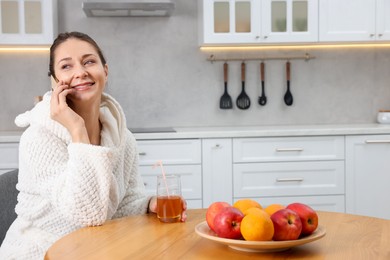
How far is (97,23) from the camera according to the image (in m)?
4.39

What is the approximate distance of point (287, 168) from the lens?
12.9 feet

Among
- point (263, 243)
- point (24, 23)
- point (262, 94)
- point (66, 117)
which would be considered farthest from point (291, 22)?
point (263, 243)

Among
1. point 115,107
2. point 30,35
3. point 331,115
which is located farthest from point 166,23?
point 115,107

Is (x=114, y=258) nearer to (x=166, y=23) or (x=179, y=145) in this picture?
(x=179, y=145)

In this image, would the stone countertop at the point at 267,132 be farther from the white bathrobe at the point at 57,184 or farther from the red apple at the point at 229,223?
the red apple at the point at 229,223

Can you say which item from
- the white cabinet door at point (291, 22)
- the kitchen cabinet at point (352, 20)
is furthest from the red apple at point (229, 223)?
the kitchen cabinet at point (352, 20)

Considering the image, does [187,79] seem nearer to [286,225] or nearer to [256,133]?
[256,133]

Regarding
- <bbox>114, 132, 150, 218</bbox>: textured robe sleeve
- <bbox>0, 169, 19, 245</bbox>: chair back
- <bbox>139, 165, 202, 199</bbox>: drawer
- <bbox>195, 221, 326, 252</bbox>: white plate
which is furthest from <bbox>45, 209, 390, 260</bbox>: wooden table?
<bbox>139, 165, 202, 199</bbox>: drawer

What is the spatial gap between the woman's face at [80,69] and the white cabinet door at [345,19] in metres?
2.54

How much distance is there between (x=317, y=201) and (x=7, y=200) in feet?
8.15

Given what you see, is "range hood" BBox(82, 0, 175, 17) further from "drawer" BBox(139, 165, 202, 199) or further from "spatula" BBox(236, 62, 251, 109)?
"drawer" BBox(139, 165, 202, 199)

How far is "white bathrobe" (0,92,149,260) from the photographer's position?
1.69 m

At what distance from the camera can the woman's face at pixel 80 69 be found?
1917 mm

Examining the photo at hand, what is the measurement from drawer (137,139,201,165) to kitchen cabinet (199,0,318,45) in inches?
29.9
